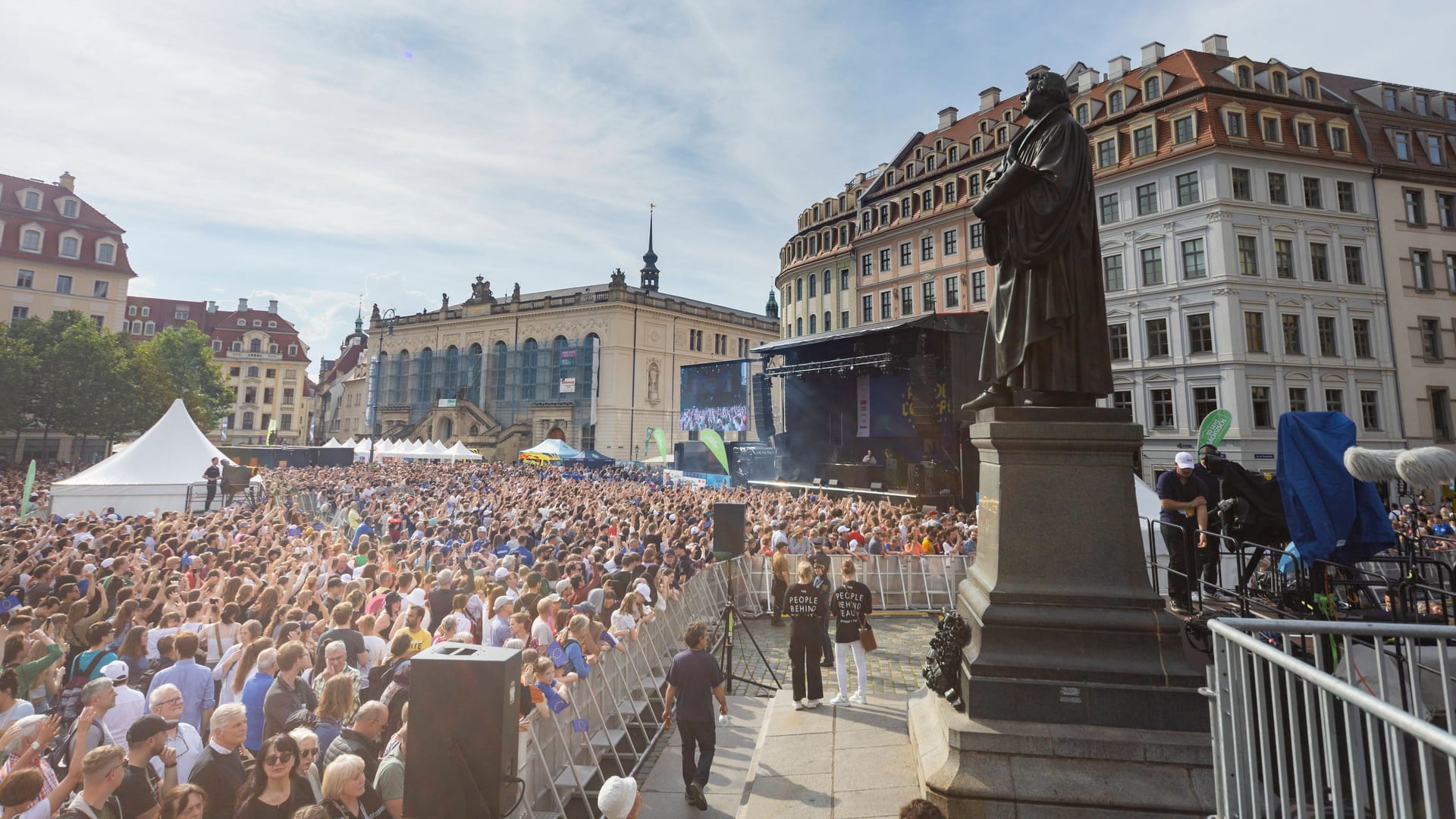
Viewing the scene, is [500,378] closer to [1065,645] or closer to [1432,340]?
[1432,340]

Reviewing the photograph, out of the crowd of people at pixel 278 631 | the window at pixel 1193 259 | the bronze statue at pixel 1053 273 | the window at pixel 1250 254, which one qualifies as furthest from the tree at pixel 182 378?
the window at pixel 1250 254

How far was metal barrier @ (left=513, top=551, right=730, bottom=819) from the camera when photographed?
5387mm

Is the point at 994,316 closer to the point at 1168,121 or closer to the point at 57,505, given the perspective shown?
the point at 57,505

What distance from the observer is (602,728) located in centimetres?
687

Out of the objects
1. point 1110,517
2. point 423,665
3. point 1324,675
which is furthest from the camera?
point 1110,517

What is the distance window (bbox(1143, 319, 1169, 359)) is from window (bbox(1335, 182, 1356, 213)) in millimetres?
9732

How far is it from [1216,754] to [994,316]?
10.9 feet

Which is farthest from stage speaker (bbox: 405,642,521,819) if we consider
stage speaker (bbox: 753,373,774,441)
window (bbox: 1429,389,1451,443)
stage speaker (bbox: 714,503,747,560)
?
window (bbox: 1429,389,1451,443)

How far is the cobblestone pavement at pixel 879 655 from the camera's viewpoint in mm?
9000

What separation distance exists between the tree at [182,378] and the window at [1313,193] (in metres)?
66.5

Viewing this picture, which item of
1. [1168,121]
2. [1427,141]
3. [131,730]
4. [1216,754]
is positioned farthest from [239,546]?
[1427,141]

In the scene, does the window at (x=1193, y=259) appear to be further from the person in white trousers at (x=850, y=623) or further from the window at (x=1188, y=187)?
the person in white trousers at (x=850, y=623)

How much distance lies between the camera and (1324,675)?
1.83 metres

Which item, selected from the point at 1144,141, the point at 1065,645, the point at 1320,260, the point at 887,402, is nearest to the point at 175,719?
the point at 1065,645
